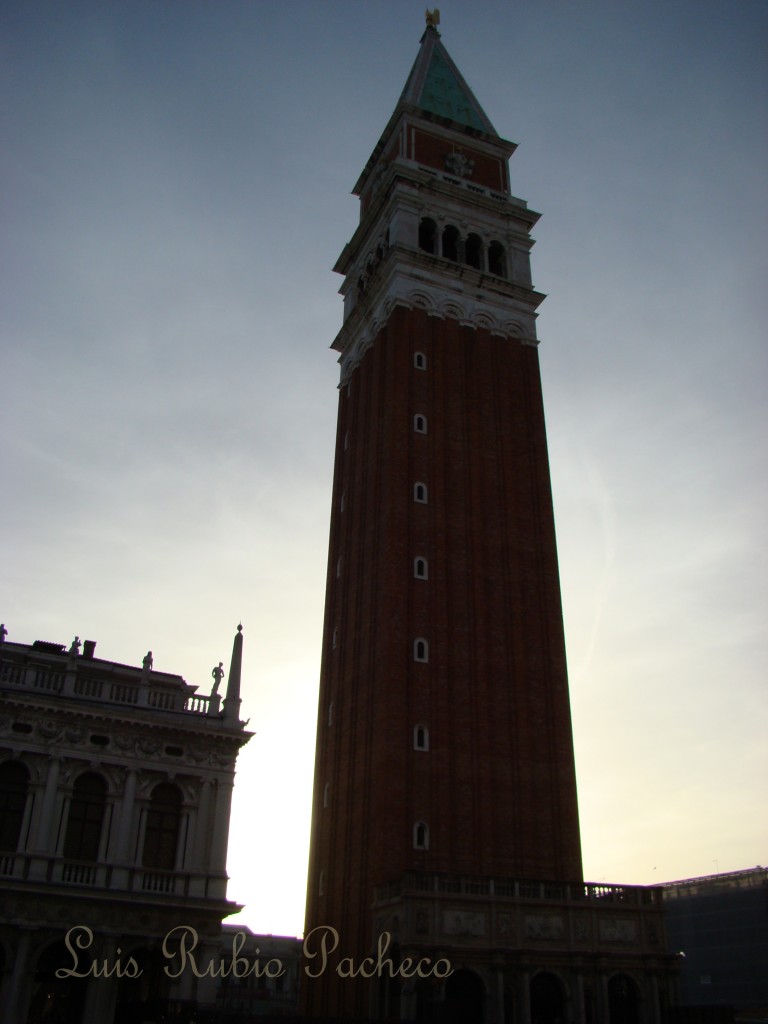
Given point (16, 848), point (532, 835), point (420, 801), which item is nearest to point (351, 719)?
point (420, 801)

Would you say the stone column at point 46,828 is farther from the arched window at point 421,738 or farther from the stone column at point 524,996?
the stone column at point 524,996

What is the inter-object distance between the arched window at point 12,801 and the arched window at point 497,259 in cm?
4545

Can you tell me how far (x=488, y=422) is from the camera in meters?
58.4

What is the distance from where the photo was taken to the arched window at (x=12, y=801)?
37.4 meters

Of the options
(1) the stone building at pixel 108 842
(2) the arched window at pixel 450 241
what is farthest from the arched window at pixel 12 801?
(2) the arched window at pixel 450 241

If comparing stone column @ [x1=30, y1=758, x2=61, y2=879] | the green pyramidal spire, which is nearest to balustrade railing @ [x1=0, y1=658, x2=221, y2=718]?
stone column @ [x1=30, y1=758, x2=61, y2=879]

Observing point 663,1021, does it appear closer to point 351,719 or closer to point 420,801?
point 420,801

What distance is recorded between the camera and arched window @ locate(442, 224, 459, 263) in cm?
6569

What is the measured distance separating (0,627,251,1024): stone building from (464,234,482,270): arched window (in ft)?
123

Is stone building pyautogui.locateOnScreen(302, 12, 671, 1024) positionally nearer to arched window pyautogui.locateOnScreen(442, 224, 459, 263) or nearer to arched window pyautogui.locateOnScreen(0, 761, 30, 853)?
arched window pyautogui.locateOnScreen(442, 224, 459, 263)

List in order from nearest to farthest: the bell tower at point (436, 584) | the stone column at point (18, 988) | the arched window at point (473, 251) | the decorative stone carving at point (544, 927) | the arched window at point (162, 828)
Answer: the stone column at point (18, 988) < the decorative stone carving at point (544, 927) < the arched window at point (162, 828) < the bell tower at point (436, 584) < the arched window at point (473, 251)

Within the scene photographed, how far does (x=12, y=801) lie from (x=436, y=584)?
2346 cm

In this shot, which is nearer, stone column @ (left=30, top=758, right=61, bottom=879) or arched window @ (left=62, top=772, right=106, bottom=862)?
stone column @ (left=30, top=758, right=61, bottom=879)

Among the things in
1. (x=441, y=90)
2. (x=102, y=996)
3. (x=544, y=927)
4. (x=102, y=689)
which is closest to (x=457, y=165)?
(x=441, y=90)
